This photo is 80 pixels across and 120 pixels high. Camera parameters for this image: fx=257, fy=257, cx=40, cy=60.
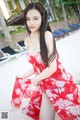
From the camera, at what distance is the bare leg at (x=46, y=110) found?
2.32 metres

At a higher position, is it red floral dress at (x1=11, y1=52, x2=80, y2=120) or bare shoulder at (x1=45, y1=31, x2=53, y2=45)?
bare shoulder at (x1=45, y1=31, x2=53, y2=45)

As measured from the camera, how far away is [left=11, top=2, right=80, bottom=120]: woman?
2096 mm

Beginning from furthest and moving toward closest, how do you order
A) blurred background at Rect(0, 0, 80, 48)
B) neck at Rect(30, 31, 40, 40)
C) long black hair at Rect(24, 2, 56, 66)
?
1. blurred background at Rect(0, 0, 80, 48)
2. neck at Rect(30, 31, 40, 40)
3. long black hair at Rect(24, 2, 56, 66)

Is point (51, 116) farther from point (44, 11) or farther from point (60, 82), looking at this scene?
point (44, 11)

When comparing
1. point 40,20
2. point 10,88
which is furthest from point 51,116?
point 10,88

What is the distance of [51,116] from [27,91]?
21.0 inches

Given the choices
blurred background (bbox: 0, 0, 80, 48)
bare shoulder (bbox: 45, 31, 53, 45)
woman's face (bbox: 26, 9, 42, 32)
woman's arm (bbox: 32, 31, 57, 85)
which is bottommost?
blurred background (bbox: 0, 0, 80, 48)

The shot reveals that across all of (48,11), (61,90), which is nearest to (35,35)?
(61,90)

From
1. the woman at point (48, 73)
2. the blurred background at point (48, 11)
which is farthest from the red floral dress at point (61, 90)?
the blurred background at point (48, 11)

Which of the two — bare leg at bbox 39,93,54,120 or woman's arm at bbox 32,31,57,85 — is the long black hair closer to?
woman's arm at bbox 32,31,57,85

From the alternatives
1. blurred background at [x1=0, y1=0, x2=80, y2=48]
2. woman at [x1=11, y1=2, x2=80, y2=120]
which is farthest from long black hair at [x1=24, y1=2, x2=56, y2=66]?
blurred background at [x1=0, y1=0, x2=80, y2=48]

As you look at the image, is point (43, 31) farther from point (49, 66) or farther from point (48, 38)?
point (49, 66)

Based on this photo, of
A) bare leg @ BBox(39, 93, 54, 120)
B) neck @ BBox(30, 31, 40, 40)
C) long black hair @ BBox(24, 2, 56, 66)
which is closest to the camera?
long black hair @ BBox(24, 2, 56, 66)

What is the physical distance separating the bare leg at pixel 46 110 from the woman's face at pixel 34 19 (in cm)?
61
